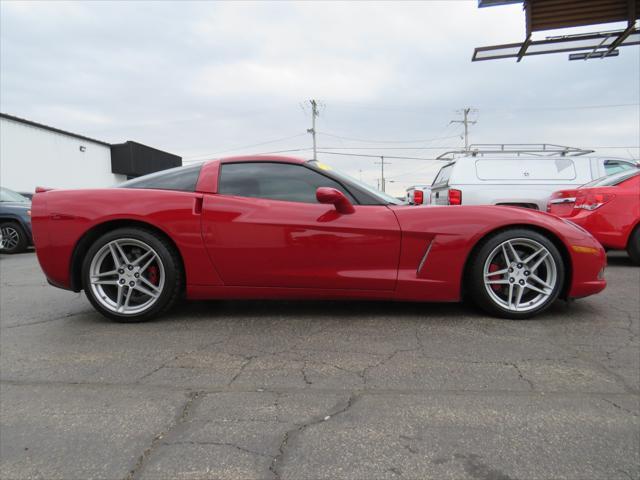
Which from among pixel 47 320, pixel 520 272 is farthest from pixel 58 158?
pixel 520 272

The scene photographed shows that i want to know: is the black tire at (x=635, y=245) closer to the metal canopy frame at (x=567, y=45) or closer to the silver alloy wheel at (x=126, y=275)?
the metal canopy frame at (x=567, y=45)

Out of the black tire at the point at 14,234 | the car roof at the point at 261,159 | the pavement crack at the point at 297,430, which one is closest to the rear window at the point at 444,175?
the car roof at the point at 261,159

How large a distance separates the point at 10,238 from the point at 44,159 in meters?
14.1

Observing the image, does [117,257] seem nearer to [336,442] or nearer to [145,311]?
[145,311]

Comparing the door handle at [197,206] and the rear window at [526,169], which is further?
the rear window at [526,169]

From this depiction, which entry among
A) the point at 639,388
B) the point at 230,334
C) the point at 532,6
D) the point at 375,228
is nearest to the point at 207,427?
the point at 230,334

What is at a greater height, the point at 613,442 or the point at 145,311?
the point at 145,311

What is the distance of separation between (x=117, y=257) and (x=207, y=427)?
1893 mm

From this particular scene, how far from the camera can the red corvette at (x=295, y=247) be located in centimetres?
316

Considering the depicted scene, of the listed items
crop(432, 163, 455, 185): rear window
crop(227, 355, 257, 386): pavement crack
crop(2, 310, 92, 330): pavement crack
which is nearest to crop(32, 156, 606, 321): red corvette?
crop(2, 310, 92, 330): pavement crack

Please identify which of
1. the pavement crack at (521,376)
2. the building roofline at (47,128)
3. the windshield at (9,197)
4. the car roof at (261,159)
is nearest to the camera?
the pavement crack at (521,376)

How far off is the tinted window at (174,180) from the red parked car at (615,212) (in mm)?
4891

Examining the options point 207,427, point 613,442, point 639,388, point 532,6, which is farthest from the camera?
point 532,6

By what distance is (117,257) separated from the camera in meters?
3.27
